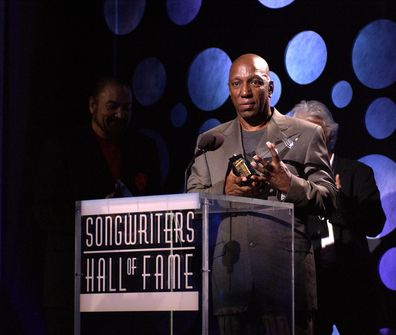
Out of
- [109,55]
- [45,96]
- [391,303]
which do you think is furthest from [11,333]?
[391,303]

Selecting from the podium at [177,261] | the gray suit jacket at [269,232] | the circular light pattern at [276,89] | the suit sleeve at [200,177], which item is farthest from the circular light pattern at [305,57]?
the podium at [177,261]

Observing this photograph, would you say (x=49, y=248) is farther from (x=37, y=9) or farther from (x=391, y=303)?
(x=391, y=303)

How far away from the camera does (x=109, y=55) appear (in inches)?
226

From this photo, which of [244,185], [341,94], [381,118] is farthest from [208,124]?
[244,185]

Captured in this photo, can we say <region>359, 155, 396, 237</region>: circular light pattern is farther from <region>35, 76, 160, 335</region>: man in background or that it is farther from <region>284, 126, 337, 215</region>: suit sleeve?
<region>35, 76, 160, 335</region>: man in background

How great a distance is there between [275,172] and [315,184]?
325 mm

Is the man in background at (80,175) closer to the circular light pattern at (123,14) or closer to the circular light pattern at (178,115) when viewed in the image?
the circular light pattern at (178,115)

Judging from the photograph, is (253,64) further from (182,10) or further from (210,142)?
(182,10)

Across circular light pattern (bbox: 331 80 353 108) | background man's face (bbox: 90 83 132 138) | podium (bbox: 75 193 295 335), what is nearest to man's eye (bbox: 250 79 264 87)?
podium (bbox: 75 193 295 335)

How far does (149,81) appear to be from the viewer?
18.2 ft

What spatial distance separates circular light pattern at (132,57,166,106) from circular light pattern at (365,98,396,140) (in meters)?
1.56

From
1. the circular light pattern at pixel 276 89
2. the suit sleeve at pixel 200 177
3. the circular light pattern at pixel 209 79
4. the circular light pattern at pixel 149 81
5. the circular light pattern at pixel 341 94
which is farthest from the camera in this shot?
the circular light pattern at pixel 149 81

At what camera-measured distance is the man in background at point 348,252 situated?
14.5 feet

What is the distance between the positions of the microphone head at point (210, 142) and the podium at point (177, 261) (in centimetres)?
41
